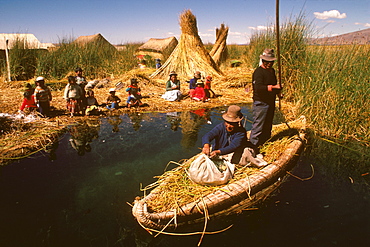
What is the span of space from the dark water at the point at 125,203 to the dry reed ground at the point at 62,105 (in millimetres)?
380

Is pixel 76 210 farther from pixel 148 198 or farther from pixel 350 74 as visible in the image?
pixel 350 74

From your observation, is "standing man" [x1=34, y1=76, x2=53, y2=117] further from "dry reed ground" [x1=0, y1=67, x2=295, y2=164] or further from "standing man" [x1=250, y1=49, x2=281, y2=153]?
"standing man" [x1=250, y1=49, x2=281, y2=153]

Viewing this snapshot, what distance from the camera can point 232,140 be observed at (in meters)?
3.40

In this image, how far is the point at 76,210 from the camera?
3057 millimetres

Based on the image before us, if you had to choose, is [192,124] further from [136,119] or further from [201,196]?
[201,196]

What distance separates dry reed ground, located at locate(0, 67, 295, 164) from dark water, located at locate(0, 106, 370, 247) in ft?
1.25

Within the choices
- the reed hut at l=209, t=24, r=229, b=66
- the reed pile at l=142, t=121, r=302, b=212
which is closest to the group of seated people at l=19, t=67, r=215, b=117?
the reed pile at l=142, t=121, r=302, b=212

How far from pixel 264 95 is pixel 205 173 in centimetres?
152

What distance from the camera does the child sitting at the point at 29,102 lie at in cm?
612

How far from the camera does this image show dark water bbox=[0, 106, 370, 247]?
2670 mm

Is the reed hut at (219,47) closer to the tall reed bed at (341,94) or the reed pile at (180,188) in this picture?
the tall reed bed at (341,94)

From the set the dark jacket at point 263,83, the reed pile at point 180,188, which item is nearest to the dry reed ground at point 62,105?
the reed pile at point 180,188

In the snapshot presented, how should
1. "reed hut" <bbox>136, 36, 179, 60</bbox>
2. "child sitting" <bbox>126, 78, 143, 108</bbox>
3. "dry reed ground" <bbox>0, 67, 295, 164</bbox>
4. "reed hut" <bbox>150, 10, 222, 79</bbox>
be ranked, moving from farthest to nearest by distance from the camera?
"reed hut" <bbox>136, 36, 179, 60</bbox>
"reed hut" <bbox>150, 10, 222, 79</bbox>
"child sitting" <bbox>126, 78, 143, 108</bbox>
"dry reed ground" <bbox>0, 67, 295, 164</bbox>

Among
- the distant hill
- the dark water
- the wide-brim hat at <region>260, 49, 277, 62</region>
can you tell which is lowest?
the dark water
